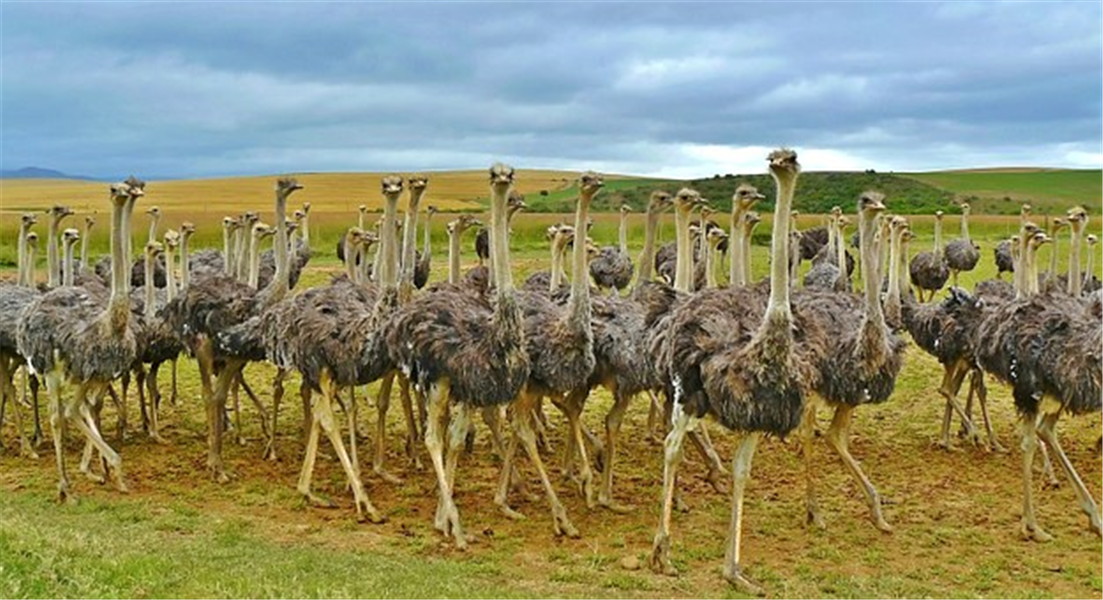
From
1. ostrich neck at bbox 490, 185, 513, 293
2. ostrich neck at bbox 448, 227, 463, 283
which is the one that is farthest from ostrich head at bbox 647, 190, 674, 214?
ostrich neck at bbox 490, 185, 513, 293

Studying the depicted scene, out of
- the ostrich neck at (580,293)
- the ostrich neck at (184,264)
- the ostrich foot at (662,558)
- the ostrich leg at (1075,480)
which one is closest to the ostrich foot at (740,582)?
the ostrich foot at (662,558)

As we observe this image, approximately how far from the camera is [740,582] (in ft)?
25.4

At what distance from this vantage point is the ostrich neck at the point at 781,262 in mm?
7559

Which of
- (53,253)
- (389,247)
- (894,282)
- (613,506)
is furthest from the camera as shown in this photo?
(53,253)

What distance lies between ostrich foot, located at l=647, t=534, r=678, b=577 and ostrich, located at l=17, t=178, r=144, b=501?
4706 millimetres

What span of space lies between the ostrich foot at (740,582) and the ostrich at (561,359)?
58.2 inches

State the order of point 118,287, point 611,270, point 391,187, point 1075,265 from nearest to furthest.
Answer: point 118,287 < point 391,187 < point 1075,265 < point 611,270

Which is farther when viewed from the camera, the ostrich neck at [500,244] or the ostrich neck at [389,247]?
the ostrich neck at [389,247]

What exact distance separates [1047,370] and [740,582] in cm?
290

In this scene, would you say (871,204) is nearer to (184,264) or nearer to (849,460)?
(849,460)

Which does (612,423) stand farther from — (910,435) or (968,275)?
(968,275)

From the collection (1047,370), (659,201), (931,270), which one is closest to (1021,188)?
(931,270)

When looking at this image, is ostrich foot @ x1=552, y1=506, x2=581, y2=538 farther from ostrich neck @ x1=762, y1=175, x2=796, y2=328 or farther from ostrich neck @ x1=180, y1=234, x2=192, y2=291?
ostrich neck @ x1=180, y1=234, x2=192, y2=291

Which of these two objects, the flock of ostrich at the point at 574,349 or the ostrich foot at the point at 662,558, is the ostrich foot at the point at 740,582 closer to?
the flock of ostrich at the point at 574,349
